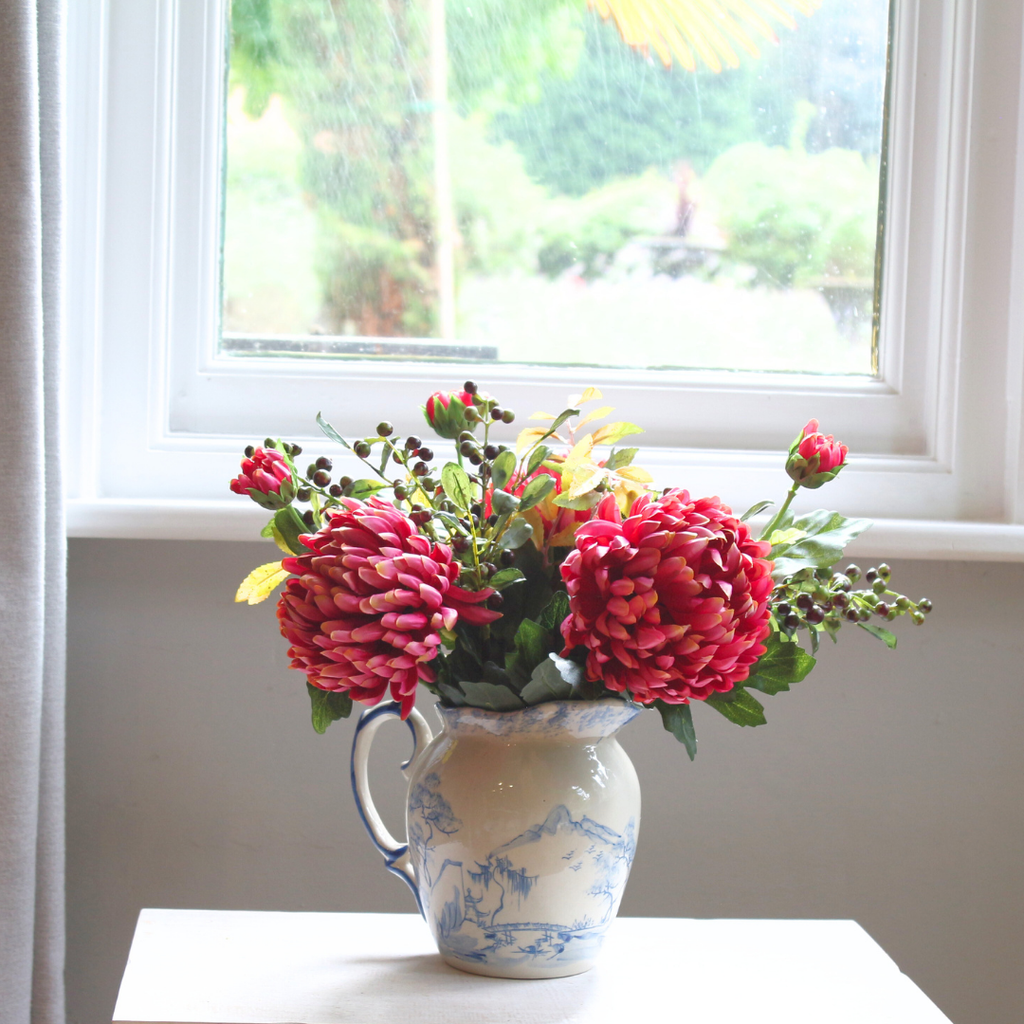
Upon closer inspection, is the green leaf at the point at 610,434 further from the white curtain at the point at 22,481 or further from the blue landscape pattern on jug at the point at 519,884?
the white curtain at the point at 22,481

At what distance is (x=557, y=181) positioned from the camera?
1.12 metres

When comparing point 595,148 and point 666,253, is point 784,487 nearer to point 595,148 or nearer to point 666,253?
point 666,253

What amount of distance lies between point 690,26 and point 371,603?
34.6 inches

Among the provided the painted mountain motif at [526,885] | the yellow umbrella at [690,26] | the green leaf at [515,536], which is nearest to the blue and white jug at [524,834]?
the painted mountain motif at [526,885]

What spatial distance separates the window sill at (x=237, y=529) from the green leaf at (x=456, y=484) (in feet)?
1.30

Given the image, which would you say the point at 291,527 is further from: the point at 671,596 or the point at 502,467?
the point at 671,596

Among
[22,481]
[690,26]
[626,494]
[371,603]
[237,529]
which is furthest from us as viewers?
[690,26]

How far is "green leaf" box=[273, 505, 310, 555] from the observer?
0.62 meters

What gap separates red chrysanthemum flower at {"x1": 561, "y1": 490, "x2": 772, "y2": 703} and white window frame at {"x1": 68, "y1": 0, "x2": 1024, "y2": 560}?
0.48m

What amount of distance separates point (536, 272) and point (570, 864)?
2.32ft

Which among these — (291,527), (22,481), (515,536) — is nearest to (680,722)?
(515,536)

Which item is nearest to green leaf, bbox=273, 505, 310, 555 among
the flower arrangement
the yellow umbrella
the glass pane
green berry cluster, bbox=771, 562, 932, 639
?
the flower arrangement

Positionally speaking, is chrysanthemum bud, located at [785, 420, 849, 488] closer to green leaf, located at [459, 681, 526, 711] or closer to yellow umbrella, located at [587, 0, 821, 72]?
green leaf, located at [459, 681, 526, 711]

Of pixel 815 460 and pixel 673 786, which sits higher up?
pixel 815 460
